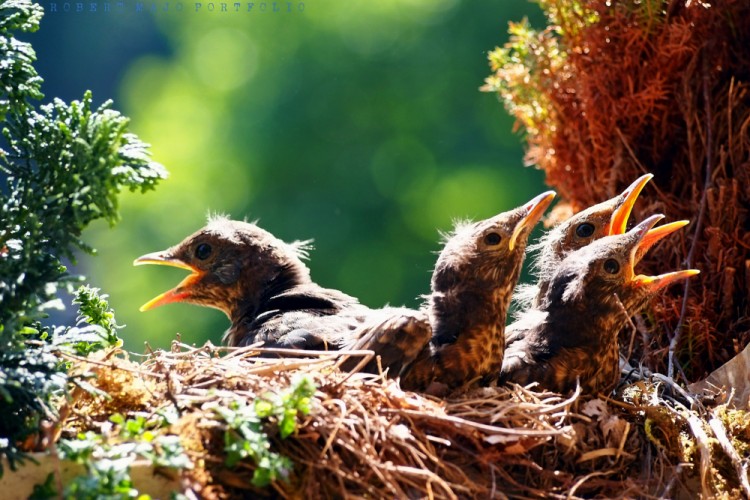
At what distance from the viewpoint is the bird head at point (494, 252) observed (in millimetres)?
2805

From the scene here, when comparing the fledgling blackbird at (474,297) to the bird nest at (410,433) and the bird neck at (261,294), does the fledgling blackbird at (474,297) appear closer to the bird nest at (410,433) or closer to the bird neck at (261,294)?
the bird nest at (410,433)

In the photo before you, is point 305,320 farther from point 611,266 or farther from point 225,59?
point 225,59

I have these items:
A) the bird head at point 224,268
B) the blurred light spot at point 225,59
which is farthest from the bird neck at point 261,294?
the blurred light spot at point 225,59

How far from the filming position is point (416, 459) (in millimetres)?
2094

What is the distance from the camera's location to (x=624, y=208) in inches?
118

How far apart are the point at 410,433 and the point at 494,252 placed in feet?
2.69

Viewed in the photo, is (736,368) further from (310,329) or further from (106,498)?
(106,498)

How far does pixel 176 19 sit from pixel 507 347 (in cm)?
481

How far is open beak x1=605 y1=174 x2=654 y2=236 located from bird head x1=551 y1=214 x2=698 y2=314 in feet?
0.71

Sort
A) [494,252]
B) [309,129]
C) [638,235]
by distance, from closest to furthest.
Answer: [638,235], [494,252], [309,129]

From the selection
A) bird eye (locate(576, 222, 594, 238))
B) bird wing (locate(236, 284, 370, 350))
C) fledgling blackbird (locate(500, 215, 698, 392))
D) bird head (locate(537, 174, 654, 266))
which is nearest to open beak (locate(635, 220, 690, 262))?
fledgling blackbird (locate(500, 215, 698, 392))

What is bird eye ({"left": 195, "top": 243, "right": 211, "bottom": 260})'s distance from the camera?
10.4 feet

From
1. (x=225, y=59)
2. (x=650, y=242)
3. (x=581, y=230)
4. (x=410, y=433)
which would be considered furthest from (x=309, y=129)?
(x=410, y=433)

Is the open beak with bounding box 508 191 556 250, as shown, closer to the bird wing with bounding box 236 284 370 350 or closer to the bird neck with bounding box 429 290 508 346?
the bird neck with bounding box 429 290 508 346
